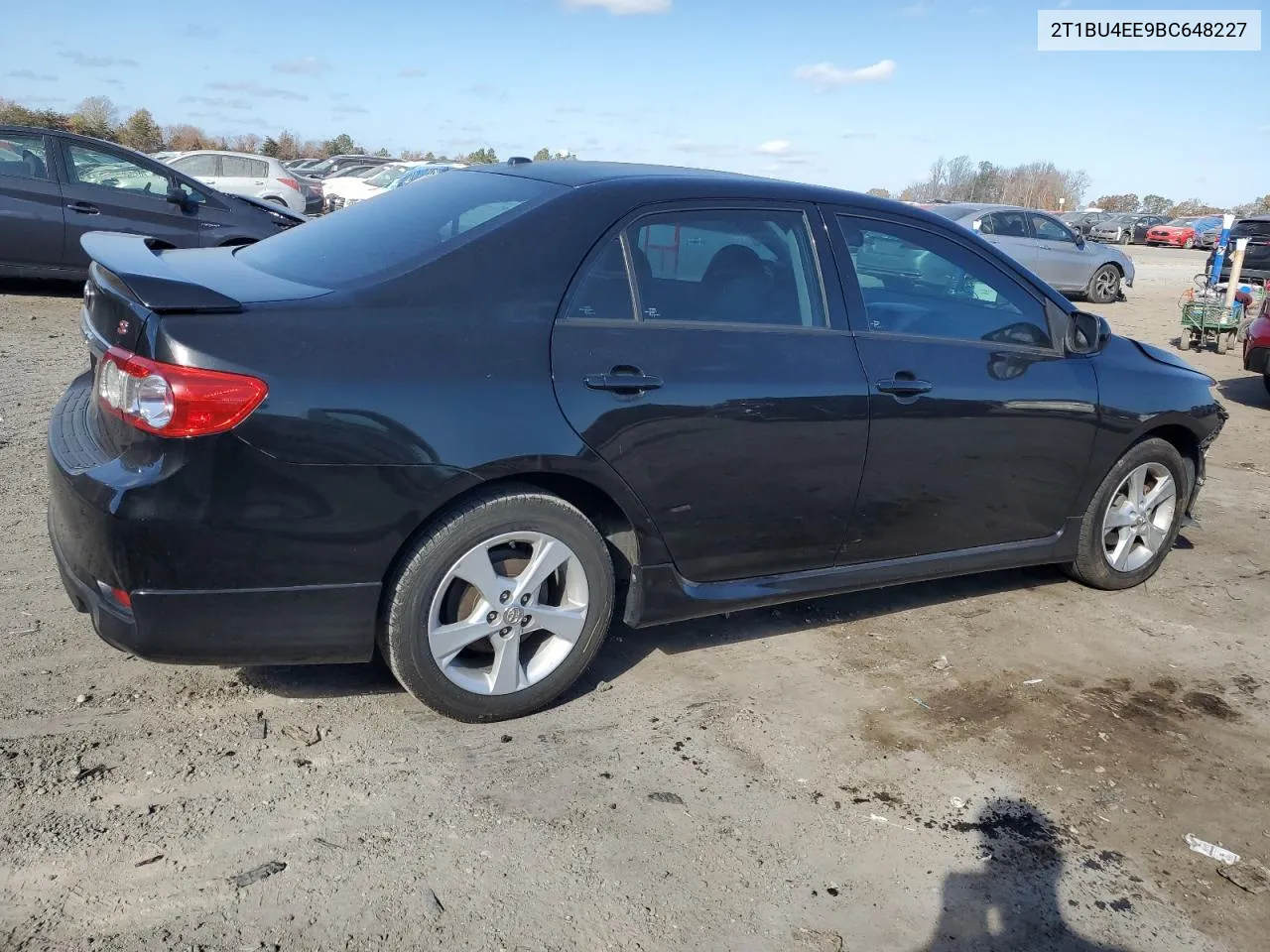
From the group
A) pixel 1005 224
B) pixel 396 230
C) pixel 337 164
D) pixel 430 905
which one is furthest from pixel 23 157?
pixel 337 164

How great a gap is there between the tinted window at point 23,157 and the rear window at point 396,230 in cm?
788

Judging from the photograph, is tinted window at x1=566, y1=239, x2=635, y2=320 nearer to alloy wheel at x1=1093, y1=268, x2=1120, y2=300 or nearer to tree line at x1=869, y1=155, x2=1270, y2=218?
alloy wheel at x1=1093, y1=268, x2=1120, y2=300

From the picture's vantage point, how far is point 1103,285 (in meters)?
18.2

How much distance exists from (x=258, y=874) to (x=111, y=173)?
989cm

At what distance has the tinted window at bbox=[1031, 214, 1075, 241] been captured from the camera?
1766 centimetres

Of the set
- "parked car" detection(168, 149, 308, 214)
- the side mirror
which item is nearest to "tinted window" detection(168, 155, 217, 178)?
"parked car" detection(168, 149, 308, 214)

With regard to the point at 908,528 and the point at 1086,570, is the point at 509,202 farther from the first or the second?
the point at 1086,570

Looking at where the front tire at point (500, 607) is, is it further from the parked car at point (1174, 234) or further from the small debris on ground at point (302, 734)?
the parked car at point (1174, 234)

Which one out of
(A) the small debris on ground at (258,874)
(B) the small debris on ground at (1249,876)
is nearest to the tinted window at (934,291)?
(B) the small debris on ground at (1249,876)

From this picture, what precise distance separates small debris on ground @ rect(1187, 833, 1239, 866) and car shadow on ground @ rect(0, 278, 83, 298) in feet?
36.3

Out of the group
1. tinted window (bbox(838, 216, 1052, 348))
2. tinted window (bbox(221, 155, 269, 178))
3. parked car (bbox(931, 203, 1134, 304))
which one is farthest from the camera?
tinted window (bbox(221, 155, 269, 178))

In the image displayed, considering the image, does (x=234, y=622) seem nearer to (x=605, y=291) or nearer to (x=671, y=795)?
(x=671, y=795)

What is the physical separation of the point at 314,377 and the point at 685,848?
63.5 inches

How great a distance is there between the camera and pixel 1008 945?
260cm
